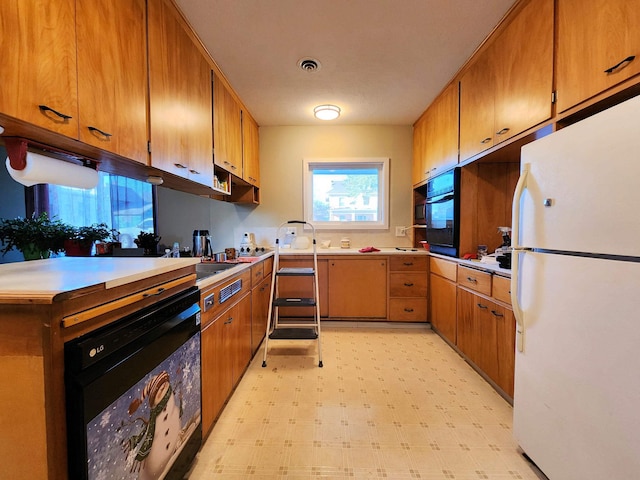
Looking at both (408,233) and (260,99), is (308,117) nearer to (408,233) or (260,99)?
(260,99)

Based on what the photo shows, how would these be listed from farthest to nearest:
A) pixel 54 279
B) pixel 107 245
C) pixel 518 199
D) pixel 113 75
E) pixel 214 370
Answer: pixel 107 245 < pixel 214 370 < pixel 518 199 < pixel 113 75 < pixel 54 279

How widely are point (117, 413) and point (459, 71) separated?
2.93m

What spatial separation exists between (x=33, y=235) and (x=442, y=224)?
291 centimetres

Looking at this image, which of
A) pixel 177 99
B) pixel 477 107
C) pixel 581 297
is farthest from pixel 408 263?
pixel 177 99

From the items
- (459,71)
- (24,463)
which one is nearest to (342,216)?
(459,71)

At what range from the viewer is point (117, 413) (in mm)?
794

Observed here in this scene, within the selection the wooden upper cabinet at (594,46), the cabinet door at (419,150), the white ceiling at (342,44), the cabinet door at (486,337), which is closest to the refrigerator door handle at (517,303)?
the cabinet door at (486,337)

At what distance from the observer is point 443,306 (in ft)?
8.70

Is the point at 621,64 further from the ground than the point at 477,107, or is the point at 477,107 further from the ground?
the point at 477,107

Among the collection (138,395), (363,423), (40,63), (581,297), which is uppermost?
(40,63)

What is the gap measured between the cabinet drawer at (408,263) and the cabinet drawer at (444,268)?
0.08 meters

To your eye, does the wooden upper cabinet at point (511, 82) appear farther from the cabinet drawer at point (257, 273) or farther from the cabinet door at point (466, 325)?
the cabinet drawer at point (257, 273)

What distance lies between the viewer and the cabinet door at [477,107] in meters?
1.87

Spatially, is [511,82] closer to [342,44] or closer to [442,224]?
[342,44]
